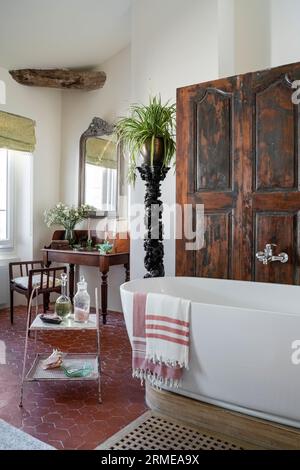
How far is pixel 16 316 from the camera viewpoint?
4062mm

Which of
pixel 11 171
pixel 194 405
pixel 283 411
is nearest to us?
pixel 283 411

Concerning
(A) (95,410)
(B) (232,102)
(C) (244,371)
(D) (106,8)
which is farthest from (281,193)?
(D) (106,8)

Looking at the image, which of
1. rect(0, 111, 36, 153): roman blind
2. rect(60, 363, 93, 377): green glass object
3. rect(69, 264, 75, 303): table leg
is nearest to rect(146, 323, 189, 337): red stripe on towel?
rect(60, 363, 93, 377): green glass object

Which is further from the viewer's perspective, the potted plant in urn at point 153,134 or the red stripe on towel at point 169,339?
the potted plant in urn at point 153,134

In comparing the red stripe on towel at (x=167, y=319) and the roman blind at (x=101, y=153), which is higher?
the roman blind at (x=101, y=153)

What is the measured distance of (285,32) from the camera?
3.11m

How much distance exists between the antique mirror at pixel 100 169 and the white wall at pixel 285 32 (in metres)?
1.89

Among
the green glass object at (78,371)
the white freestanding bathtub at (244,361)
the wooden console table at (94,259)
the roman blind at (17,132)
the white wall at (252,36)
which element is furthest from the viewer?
the roman blind at (17,132)

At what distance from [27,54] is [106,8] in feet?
3.33

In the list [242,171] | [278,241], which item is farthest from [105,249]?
[278,241]

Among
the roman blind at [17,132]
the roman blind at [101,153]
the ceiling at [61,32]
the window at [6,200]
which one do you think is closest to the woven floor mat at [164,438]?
the roman blind at [101,153]

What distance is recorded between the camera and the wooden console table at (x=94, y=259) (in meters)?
3.77

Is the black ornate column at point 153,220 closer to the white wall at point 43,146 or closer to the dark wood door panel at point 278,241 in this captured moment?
the dark wood door panel at point 278,241
